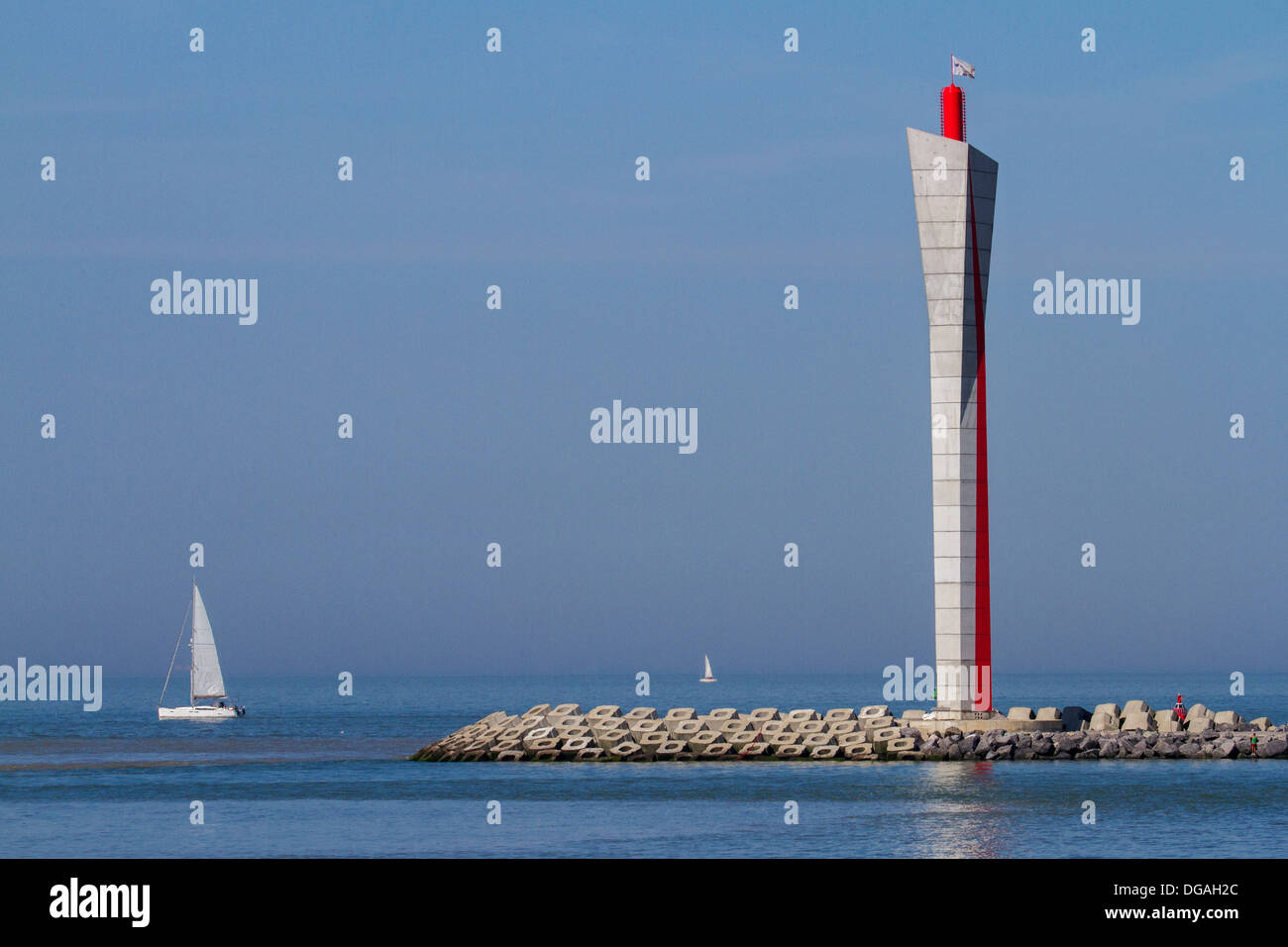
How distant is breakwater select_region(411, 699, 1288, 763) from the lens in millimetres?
68188

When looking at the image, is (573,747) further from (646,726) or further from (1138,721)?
(1138,721)

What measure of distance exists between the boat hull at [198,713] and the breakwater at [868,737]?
55.0m

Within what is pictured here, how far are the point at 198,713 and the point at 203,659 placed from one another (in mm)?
7005

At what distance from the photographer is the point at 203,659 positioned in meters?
124

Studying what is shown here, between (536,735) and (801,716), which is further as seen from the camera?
(801,716)

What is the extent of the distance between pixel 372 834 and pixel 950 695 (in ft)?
87.6

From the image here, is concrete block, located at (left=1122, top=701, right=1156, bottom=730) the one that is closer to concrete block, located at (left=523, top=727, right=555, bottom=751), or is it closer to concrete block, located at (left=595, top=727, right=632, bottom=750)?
concrete block, located at (left=595, top=727, right=632, bottom=750)

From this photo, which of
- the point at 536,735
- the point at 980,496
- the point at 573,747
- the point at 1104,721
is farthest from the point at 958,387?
the point at 536,735

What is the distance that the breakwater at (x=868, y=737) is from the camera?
2685 inches

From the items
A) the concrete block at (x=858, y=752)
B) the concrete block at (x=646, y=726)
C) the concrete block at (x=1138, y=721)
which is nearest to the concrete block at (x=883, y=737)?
the concrete block at (x=858, y=752)

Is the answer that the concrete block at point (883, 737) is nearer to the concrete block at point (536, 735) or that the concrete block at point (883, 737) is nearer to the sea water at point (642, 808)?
the sea water at point (642, 808)

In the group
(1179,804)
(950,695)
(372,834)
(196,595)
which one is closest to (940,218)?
(950,695)

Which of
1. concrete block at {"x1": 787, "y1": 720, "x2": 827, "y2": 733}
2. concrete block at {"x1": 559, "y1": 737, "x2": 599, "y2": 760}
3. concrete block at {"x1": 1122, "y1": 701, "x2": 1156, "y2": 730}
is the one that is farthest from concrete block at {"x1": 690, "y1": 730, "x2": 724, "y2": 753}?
concrete block at {"x1": 1122, "y1": 701, "x2": 1156, "y2": 730}
